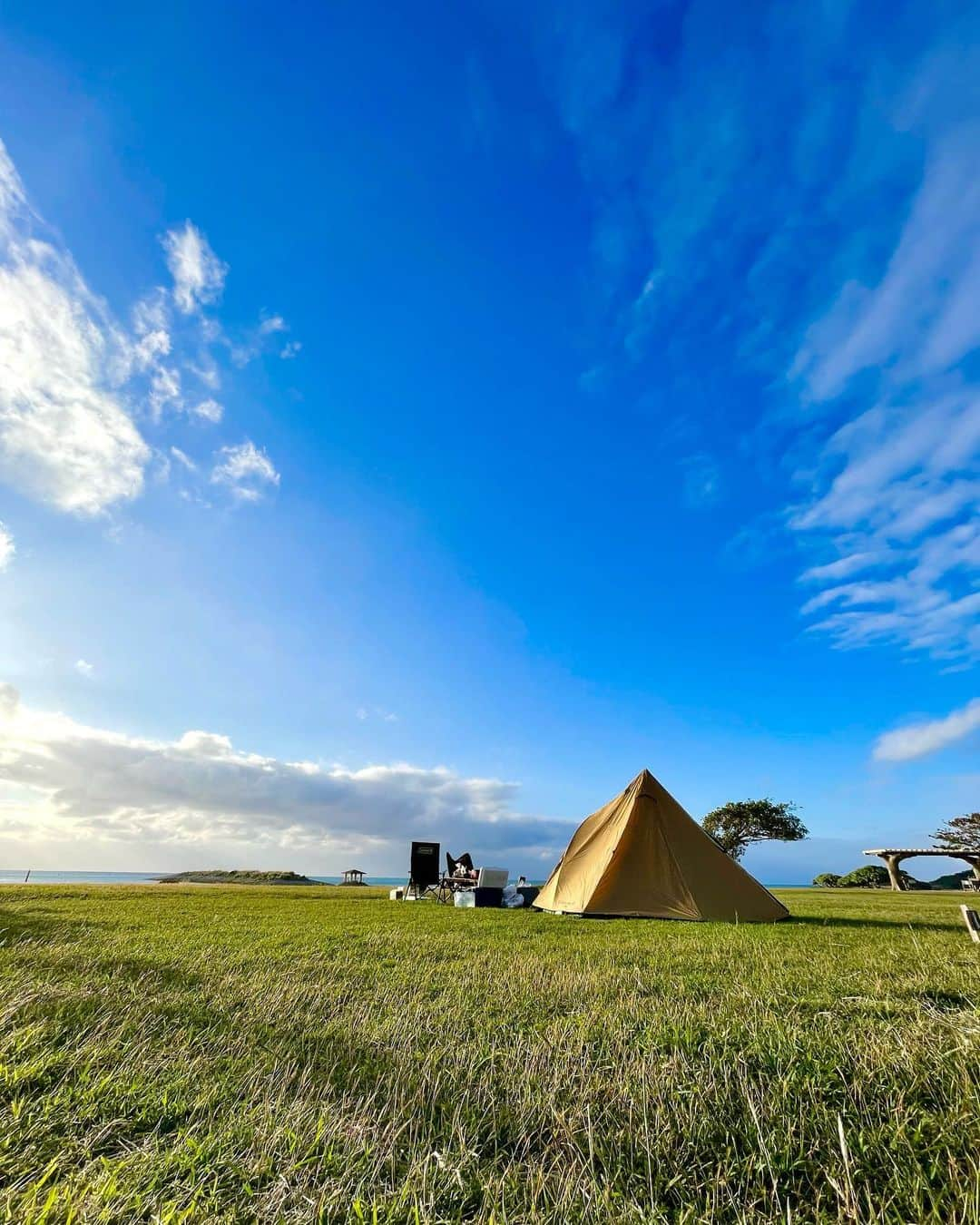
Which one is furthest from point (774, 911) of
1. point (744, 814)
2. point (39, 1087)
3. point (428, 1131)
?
point (744, 814)

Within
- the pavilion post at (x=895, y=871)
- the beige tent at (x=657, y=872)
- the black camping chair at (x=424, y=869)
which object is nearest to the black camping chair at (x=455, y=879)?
the black camping chair at (x=424, y=869)

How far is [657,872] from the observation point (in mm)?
14156

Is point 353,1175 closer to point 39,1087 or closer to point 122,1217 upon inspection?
point 122,1217

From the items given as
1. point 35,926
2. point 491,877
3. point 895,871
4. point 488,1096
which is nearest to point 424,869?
point 491,877

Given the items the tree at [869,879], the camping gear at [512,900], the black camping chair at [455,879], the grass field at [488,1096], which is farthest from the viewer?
the tree at [869,879]

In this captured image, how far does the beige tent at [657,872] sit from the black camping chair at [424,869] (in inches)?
476

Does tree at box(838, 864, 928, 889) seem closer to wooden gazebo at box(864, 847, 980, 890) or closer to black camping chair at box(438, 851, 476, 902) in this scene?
wooden gazebo at box(864, 847, 980, 890)

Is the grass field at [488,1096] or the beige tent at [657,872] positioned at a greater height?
the beige tent at [657,872]

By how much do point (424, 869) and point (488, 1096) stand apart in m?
24.9

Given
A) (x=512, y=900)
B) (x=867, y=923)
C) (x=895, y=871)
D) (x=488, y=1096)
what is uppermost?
(x=895, y=871)

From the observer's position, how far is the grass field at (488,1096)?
2338 mm

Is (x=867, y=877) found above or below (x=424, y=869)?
above

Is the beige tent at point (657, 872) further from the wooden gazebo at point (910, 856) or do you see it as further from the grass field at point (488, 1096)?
the wooden gazebo at point (910, 856)

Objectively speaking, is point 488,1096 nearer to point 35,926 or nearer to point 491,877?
point 35,926
